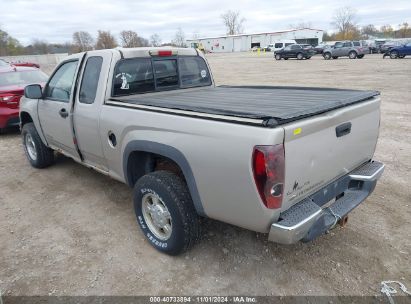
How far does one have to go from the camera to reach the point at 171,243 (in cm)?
306

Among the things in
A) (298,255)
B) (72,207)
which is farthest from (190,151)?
(72,207)

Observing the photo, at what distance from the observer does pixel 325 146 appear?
8.36 feet

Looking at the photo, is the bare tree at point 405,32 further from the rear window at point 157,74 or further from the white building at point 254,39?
the rear window at point 157,74

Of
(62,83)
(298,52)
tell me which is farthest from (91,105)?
(298,52)

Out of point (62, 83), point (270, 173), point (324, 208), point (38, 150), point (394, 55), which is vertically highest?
point (62, 83)

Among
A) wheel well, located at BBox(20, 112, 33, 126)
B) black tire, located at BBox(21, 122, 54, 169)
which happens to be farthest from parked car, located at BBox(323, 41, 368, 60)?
black tire, located at BBox(21, 122, 54, 169)

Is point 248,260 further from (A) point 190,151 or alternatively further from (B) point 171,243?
(A) point 190,151

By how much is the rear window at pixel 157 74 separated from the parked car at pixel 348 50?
30.5 meters

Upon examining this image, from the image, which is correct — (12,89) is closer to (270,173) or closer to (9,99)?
(9,99)

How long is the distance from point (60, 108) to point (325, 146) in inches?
131

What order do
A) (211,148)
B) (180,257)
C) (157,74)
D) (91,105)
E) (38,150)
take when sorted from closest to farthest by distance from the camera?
(211,148)
(180,257)
(91,105)
(157,74)
(38,150)

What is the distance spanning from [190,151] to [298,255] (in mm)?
1513

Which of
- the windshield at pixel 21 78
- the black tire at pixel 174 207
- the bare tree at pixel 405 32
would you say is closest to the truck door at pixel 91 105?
the black tire at pixel 174 207

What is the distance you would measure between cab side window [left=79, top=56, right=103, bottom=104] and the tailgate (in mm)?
2454
